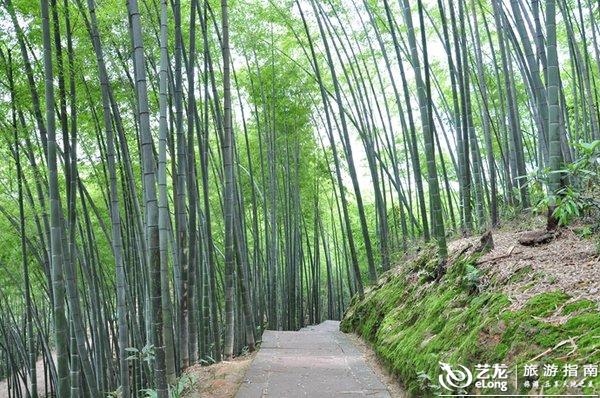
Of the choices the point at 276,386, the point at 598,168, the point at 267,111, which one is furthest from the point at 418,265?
the point at 267,111

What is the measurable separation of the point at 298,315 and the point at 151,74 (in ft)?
23.7

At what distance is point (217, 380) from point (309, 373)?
585mm

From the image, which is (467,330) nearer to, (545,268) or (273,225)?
(545,268)

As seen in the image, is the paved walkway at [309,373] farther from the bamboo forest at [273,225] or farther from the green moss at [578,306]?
the green moss at [578,306]

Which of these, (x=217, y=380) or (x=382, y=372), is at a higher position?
(x=217, y=380)

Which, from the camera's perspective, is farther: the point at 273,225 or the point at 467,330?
the point at 273,225

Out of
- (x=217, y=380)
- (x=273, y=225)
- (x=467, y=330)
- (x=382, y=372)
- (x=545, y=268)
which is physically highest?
(x=273, y=225)

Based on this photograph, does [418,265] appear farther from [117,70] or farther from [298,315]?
[298,315]

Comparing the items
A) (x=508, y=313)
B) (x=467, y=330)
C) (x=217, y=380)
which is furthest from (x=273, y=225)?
(x=508, y=313)

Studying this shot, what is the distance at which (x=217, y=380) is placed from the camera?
11.7 feet

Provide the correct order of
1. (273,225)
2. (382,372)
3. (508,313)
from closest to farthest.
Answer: (508,313) < (382,372) < (273,225)

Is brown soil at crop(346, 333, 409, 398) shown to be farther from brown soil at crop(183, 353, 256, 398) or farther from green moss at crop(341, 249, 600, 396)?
brown soil at crop(183, 353, 256, 398)

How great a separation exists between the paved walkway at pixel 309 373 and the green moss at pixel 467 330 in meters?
0.21

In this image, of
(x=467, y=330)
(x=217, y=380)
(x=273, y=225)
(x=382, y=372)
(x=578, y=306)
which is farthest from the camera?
(x=273, y=225)
